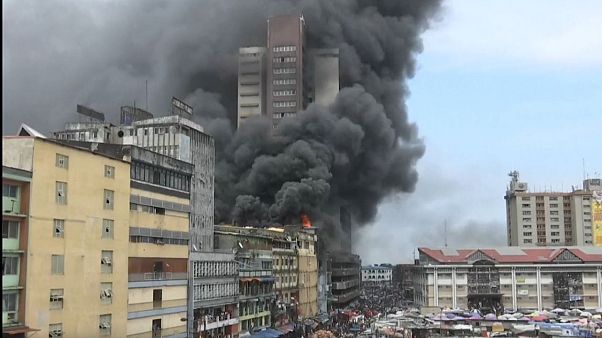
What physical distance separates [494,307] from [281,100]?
4360 cm

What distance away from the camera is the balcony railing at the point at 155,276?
3719 cm

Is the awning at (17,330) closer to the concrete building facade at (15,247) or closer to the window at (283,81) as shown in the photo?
the concrete building facade at (15,247)

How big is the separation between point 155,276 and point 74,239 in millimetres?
8027

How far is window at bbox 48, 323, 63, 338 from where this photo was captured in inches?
1190

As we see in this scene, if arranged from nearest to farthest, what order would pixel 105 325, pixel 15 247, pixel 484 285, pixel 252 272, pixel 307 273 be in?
1. pixel 15 247
2. pixel 105 325
3. pixel 252 272
4. pixel 307 273
5. pixel 484 285

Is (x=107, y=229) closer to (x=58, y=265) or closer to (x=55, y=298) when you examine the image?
(x=58, y=265)

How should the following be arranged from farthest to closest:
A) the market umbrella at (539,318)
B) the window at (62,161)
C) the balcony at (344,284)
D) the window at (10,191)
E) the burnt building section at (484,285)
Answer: the balcony at (344,284) → the burnt building section at (484,285) → the market umbrella at (539,318) → the window at (62,161) → the window at (10,191)

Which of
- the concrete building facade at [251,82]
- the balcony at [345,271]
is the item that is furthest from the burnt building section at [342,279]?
the concrete building facade at [251,82]

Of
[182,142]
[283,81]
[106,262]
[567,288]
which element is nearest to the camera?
[106,262]

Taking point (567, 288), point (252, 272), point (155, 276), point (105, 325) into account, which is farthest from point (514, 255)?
point (105, 325)

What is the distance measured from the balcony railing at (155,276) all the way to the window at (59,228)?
633 centimetres

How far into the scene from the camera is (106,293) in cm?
3447

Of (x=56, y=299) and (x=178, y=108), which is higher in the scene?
(x=178, y=108)

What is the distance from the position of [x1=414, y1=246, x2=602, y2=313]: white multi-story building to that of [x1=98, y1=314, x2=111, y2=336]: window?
65896 mm
